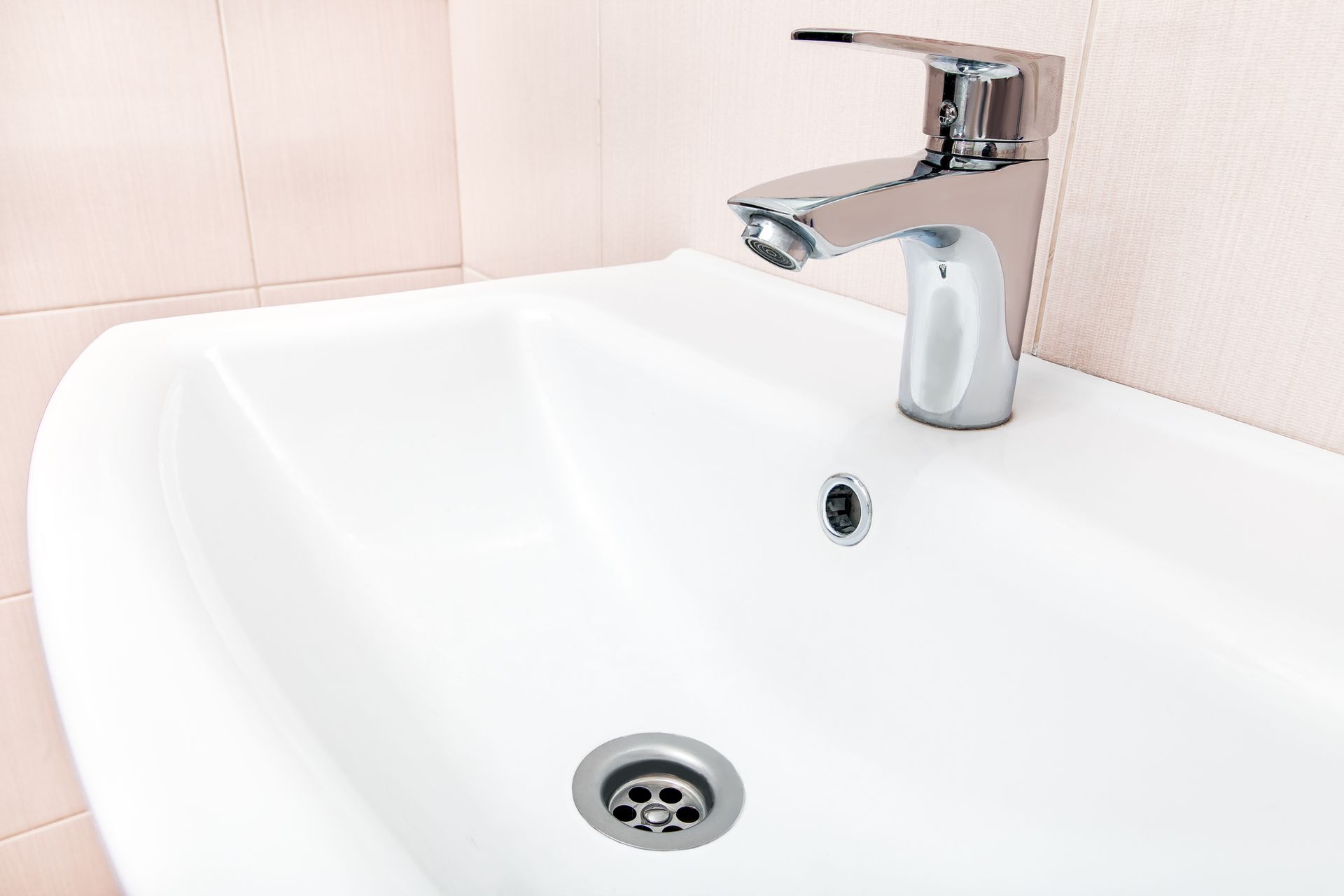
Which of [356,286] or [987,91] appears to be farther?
[356,286]

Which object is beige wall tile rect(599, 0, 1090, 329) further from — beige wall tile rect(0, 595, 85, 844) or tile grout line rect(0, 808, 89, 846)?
tile grout line rect(0, 808, 89, 846)

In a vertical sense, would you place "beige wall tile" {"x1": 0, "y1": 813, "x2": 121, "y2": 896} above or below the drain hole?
below

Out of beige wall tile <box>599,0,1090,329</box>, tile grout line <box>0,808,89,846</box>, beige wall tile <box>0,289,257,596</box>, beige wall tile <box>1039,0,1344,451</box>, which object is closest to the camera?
beige wall tile <box>1039,0,1344,451</box>

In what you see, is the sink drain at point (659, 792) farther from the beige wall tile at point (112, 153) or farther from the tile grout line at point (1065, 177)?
the beige wall tile at point (112, 153)

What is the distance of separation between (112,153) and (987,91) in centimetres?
83

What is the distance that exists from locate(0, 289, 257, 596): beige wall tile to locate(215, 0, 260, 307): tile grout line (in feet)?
0.20

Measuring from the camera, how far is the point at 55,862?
3.40 ft

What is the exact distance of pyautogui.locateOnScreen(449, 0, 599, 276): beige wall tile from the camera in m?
0.83

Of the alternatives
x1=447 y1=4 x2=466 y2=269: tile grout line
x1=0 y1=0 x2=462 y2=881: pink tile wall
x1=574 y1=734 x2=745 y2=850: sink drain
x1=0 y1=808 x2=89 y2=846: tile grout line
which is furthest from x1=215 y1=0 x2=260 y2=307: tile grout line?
x1=574 y1=734 x2=745 y2=850: sink drain

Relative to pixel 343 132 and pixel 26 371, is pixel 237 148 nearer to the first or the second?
pixel 343 132

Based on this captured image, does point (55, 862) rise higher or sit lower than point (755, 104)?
lower

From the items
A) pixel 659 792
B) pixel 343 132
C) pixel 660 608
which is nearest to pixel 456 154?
pixel 343 132

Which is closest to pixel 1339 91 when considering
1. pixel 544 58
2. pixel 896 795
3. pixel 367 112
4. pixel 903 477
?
pixel 903 477

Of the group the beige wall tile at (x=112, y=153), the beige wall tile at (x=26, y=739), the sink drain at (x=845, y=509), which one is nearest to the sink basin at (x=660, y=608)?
the sink drain at (x=845, y=509)
